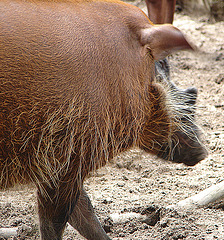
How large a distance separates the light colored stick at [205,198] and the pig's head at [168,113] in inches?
10.8

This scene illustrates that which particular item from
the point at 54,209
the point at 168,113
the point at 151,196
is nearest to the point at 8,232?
the point at 54,209

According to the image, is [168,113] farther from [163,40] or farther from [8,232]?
[8,232]

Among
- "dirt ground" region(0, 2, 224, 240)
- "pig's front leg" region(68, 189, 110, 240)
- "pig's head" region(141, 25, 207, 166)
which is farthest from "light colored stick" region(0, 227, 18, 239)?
"pig's head" region(141, 25, 207, 166)

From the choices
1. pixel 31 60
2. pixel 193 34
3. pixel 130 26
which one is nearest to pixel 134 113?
pixel 130 26

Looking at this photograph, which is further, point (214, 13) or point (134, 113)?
point (214, 13)

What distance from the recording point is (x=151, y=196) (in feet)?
9.13

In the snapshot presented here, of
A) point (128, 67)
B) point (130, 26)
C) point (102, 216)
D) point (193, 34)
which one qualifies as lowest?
point (102, 216)

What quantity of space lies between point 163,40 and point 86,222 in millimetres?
1166

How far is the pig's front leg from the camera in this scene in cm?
228

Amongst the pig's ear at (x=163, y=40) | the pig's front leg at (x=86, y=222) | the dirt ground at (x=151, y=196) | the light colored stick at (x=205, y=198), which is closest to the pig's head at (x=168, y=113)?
the pig's ear at (x=163, y=40)

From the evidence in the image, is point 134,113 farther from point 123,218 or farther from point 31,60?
point 123,218

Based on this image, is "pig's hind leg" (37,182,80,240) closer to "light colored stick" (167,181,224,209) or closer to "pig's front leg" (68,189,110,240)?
"pig's front leg" (68,189,110,240)

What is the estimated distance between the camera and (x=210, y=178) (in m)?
2.87

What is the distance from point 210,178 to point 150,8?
4.28ft
